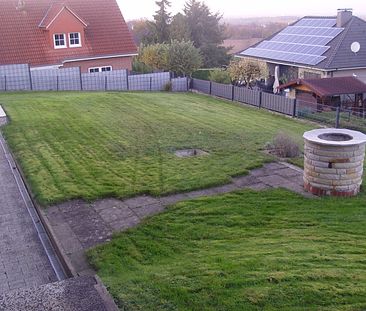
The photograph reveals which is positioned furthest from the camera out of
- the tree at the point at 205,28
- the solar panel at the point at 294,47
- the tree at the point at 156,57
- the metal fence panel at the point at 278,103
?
the tree at the point at 205,28

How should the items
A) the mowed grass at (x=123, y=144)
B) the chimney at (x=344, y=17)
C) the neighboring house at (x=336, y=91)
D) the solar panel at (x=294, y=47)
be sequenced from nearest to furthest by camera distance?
the mowed grass at (x=123, y=144) → the neighboring house at (x=336, y=91) → the solar panel at (x=294, y=47) → the chimney at (x=344, y=17)

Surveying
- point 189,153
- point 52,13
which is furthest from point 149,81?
point 189,153

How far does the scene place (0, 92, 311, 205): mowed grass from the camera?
1084 centimetres

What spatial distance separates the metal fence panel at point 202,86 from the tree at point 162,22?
85.8 ft

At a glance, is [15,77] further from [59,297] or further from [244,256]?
[244,256]

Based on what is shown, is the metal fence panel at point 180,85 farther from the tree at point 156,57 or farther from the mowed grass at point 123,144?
the mowed grass at point 123,144

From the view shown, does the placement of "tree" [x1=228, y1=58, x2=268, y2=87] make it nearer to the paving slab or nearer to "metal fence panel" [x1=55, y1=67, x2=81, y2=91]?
"metal fence panel" [x1=55, y1=67, x2=81, y2=91]

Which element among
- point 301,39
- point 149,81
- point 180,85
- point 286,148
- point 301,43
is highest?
point 301,39

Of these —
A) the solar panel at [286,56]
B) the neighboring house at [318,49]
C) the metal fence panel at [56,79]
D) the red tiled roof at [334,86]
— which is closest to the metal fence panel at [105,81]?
the metal fence panel at [56,79]

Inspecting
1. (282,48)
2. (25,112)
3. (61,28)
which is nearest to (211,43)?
(282,48)

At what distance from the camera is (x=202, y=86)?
32.9 meters

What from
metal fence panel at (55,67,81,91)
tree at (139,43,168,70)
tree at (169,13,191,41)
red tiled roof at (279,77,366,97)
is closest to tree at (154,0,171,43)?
tree at (169,13,191,41)

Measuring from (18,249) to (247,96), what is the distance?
68.9ft

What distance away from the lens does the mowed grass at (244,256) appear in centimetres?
597
